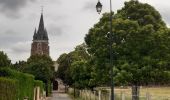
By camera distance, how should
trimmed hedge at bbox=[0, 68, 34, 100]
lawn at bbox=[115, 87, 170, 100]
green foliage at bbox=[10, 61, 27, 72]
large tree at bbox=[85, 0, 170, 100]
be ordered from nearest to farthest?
lawn at bbox=[115, 87, 170, 100], trimmed hedge at bbox=[0, 68, 34, 100], large tree at bbox=[85, 0, 170, 100], green foliage at bbox=[10, 61, 27, 72]

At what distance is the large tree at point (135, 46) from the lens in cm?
3547

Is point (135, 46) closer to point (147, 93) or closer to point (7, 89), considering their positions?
point (7, 89)

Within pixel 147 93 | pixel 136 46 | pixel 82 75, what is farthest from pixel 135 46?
pixel 82 75

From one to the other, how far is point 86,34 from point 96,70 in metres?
8.67

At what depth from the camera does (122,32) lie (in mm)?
36875

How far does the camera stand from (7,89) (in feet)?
83.8

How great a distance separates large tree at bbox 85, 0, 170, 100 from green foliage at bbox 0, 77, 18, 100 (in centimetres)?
957

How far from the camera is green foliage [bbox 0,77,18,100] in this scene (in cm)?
2430

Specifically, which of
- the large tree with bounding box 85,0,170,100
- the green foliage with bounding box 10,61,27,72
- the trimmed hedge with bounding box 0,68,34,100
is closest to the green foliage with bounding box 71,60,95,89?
the large tree with bounding box 85,0,170,100

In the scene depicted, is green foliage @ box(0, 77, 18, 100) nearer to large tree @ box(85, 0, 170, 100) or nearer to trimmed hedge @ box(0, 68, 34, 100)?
trimmed hedge @ box(0, 68, 34, 100)

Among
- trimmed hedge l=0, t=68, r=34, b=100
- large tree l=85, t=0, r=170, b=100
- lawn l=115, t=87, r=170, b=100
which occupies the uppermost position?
large tree l=85, t=0, r=170, b=100

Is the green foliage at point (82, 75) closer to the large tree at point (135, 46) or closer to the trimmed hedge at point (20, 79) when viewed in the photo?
the large tree at point (135, 46)

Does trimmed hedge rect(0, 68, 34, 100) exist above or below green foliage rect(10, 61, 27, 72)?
below

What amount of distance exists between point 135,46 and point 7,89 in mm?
13665
